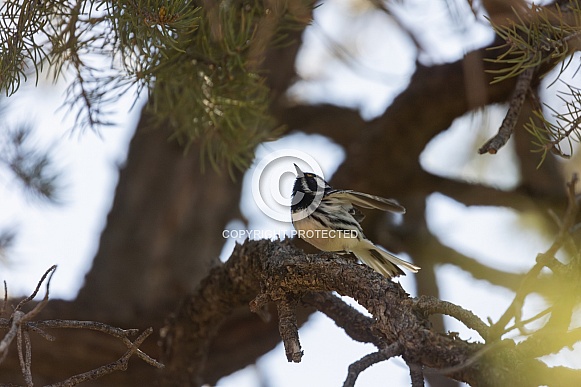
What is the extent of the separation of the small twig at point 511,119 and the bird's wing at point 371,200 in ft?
1.34

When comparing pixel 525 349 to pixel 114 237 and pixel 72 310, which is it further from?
pixel 114 237

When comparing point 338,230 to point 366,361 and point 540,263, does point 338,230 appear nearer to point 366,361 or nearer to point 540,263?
point 366,361

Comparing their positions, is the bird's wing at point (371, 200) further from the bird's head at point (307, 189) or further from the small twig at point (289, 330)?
the small twig at point (289, 330)

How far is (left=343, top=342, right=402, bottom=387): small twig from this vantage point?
104 centimetres

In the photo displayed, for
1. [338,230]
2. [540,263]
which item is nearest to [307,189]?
[338,230]

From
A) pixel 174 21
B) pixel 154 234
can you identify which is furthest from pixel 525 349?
pixel 154 234

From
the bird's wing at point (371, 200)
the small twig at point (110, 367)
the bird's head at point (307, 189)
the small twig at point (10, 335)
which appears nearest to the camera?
the small twig at point (10, 335)

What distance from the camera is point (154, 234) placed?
324 cm

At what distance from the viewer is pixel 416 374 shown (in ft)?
3.58

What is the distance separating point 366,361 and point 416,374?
9 cm

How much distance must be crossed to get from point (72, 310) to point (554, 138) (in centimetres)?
193

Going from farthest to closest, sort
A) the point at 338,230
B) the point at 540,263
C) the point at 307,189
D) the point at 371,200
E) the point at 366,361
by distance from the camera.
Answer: the point at 307,189 < the point at 338,230 < the point at 371,200 < the point at 366,361 < the point at 540,263

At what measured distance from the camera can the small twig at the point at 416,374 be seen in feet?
3.53

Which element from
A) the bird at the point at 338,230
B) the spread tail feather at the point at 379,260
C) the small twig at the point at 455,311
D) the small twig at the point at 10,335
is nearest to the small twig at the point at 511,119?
the small twig at the point at 455,311
